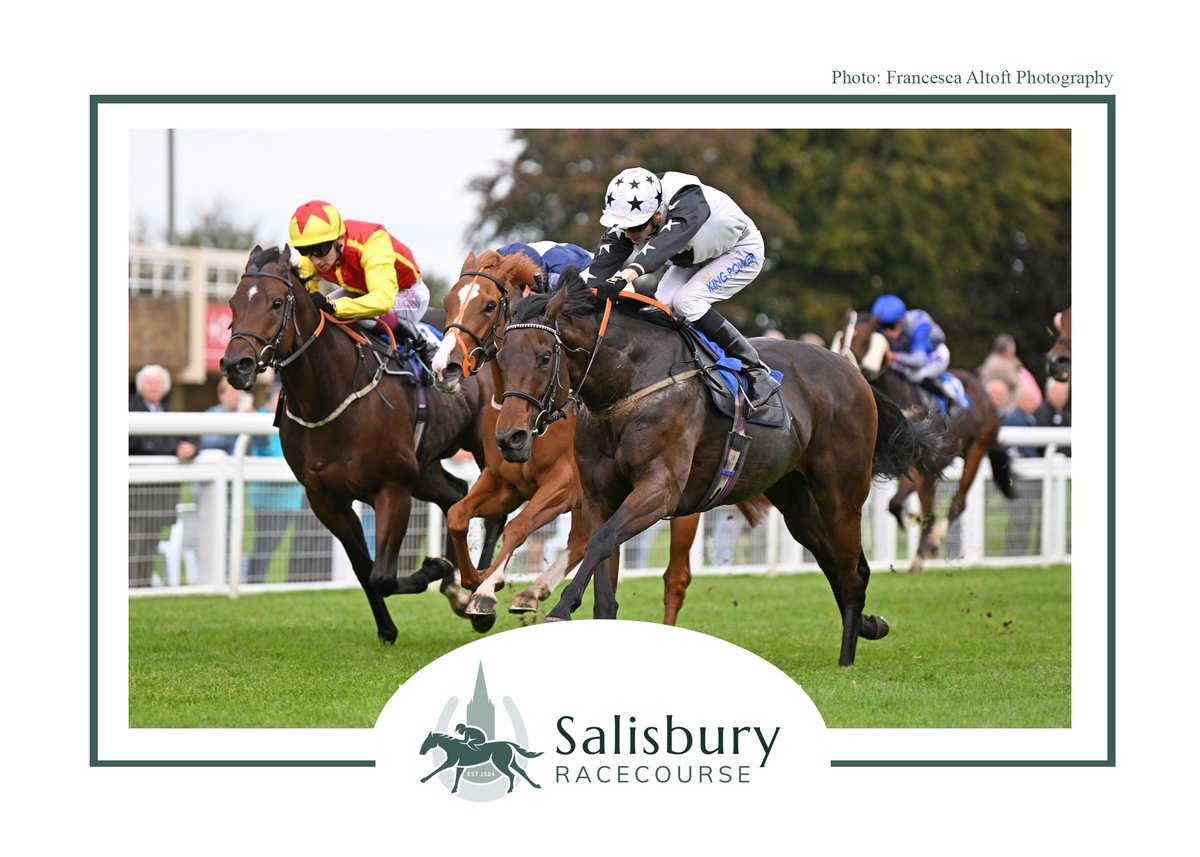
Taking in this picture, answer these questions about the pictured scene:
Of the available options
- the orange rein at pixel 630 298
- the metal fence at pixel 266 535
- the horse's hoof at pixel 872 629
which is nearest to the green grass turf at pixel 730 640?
the horse's hoof at pixel 872 629

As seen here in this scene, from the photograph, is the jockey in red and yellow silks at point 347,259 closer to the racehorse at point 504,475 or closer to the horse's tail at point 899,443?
the racehorse at point 504,475

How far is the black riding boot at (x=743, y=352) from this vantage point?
6801 millimetres

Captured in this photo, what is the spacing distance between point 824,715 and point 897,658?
1898 mm

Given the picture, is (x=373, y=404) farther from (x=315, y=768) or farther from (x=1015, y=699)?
(x=1015, y=699)

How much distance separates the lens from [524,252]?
280 inches

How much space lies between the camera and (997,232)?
Result: 2020cm

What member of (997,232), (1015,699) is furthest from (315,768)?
(997,232)

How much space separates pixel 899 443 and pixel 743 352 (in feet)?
5.07

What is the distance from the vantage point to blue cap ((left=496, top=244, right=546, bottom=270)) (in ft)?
23.4

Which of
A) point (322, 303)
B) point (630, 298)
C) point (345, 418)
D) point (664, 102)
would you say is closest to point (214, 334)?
point (322, 303)

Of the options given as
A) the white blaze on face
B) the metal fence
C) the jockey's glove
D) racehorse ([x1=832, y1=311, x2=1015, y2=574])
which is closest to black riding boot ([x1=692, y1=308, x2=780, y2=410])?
the white blaze on face

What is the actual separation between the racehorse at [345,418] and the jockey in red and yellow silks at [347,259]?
0.44 feet

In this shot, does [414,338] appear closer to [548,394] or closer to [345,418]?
[345,418]

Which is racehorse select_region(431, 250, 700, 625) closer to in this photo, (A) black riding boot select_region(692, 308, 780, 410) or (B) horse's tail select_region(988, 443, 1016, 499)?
(A) black riding boot select_region(692, 308, 780, 410)
